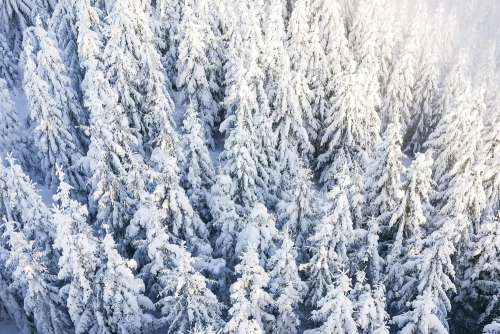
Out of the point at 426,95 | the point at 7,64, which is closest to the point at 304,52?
the point at 426,95

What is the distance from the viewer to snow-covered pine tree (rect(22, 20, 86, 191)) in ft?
94.5

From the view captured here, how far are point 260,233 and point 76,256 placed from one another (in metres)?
8.90

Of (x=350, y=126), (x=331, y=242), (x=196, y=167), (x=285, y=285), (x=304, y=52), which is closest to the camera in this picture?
(x=285, y=285)

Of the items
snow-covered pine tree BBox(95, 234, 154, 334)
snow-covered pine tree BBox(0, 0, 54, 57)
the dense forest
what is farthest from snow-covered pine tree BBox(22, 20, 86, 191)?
snow-covered pine tree BBox(0, 0, 54, 57)

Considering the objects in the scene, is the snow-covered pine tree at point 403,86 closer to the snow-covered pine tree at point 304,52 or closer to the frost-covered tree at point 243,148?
the snow-covered pine tree at point 304,52

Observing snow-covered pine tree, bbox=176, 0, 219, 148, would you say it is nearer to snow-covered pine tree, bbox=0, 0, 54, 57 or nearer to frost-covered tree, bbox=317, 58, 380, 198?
frost-covered tree, bbox=317, 58, 380, 198

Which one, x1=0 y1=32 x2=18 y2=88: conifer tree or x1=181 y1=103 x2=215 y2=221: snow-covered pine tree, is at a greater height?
x1=0 y1=32 x2=18 y2=88: conifer tree

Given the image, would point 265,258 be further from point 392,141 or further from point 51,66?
point 51,66

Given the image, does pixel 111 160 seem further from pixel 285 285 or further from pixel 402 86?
pixel 402 86

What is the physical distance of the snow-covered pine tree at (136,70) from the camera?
1148 inches

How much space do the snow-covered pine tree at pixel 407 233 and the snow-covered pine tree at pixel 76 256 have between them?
15.1 metres

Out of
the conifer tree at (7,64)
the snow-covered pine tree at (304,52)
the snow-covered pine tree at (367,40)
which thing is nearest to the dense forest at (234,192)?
the snow-covered pine tree at (304,52)

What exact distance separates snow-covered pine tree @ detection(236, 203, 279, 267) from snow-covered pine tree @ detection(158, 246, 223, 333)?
10.4ft

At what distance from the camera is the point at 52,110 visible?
2939 centimetres
